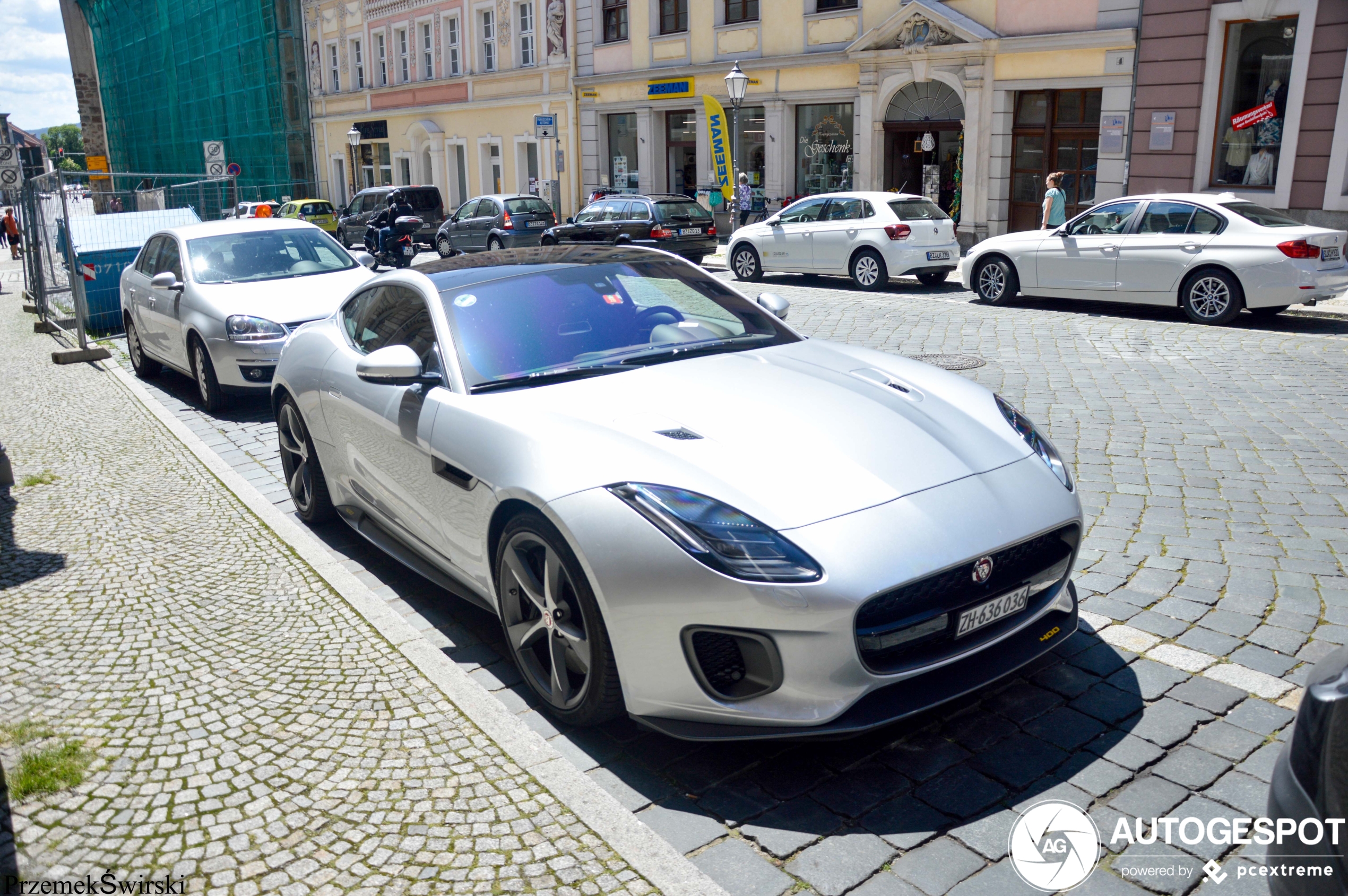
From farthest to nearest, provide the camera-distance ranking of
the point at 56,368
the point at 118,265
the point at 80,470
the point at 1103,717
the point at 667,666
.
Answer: the point at 118,265 < the point at 56,368 < the point at 80,470 < the point at 1103,717 < the point at 667,666

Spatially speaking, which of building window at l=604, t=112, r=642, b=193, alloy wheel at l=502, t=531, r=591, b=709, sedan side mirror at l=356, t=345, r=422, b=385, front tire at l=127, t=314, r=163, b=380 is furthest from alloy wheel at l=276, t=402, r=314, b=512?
building window at l=604, t=112, r=642, b=193

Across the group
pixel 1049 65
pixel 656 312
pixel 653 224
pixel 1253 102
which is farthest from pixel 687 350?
pixel 1049 65

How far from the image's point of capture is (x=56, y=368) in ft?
41.3

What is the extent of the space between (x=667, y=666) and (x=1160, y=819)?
1.45 meters

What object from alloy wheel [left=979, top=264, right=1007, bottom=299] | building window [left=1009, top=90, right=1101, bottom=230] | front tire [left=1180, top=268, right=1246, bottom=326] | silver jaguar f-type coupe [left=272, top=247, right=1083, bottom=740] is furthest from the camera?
building window [left=1009, top=90, right=1101, bottom=230]

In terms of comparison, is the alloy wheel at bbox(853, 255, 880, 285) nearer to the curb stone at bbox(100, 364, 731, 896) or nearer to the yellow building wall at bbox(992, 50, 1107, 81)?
the yellow building wall at bbox(992, 50, 1107, 81)

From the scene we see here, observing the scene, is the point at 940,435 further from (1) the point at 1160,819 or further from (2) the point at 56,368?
(2) the point at 56,368

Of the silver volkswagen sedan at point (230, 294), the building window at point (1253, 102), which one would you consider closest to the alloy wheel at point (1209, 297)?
the building window at point (1253, 102)

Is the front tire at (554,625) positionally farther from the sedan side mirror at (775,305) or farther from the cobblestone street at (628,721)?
the sedan side mirror at (775,305)

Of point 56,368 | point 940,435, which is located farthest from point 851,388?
point 56,368

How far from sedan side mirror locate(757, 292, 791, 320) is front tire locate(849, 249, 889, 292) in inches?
469

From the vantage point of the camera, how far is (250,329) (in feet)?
30.0

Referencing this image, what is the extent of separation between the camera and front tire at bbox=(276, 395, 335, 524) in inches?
231

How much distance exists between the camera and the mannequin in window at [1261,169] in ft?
59.8
